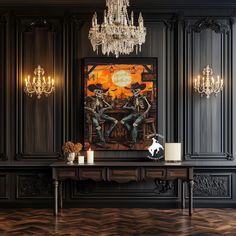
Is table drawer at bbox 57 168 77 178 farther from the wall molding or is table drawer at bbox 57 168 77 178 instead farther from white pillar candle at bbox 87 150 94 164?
the wall molding

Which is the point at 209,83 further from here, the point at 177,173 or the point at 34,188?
the point at 34,188

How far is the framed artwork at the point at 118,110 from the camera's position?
6535 mm

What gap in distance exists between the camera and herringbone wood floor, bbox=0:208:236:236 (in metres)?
5.08

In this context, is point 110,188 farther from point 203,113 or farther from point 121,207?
point 203,113

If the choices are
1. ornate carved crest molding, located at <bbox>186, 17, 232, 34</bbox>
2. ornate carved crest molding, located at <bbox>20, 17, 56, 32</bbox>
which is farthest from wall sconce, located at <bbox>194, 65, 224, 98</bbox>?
ornate carved crest molding, located at <bbox>20, 17, 56, 32</bbox>

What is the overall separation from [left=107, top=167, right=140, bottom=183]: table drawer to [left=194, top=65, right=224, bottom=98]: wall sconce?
1.53 meters

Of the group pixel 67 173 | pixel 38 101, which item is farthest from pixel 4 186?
pixel 38 101

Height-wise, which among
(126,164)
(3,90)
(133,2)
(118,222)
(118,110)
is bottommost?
(118,222)

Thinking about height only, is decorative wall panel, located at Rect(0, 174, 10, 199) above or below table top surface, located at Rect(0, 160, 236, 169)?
below

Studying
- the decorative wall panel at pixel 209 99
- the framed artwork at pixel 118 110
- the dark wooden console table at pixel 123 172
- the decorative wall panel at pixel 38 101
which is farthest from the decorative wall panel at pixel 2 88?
the decorative wall panel at pixel 209 99

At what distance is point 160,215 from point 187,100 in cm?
168

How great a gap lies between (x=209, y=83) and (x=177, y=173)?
1426 millimetres

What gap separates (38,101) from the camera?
6594 mm

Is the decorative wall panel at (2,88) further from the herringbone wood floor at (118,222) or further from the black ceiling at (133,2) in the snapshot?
the herringbone wood floor at (118,222)
